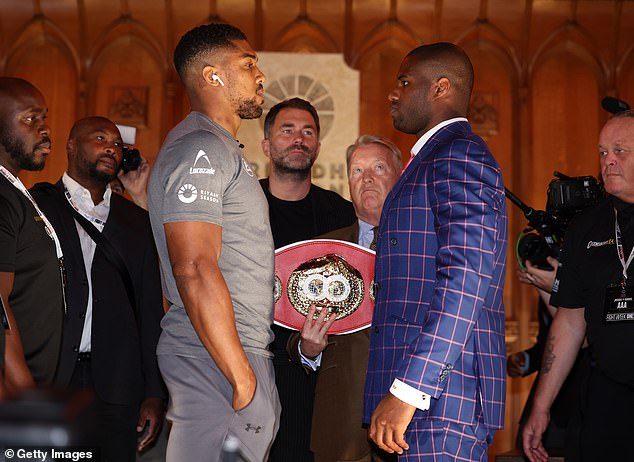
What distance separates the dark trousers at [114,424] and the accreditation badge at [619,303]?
6.08 feet

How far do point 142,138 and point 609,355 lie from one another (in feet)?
12.6

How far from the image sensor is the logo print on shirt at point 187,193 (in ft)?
7.58

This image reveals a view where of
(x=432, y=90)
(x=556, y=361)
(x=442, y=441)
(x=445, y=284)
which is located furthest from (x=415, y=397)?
(x=556, y=361)

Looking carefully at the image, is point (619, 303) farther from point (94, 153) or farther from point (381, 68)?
point (381, 68)

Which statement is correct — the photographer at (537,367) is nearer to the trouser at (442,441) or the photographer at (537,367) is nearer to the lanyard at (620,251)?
the lanyard at (620,251)

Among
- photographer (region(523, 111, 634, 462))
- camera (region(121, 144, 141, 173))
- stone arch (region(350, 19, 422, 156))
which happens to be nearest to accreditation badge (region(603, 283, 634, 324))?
photographer (region(523, 111, 634, 462))

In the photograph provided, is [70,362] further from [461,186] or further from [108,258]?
[461,186]

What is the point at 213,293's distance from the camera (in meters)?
2.24

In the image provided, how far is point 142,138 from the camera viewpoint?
20.0 feet

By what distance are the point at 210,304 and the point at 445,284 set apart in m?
0.58

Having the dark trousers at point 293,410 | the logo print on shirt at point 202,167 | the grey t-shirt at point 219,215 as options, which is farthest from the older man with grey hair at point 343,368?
the logo print on shirt at point 202,167

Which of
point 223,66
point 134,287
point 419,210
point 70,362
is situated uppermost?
point 223,66

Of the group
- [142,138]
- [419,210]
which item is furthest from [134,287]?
[142,138]

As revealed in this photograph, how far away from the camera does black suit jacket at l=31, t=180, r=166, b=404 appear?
356cm
